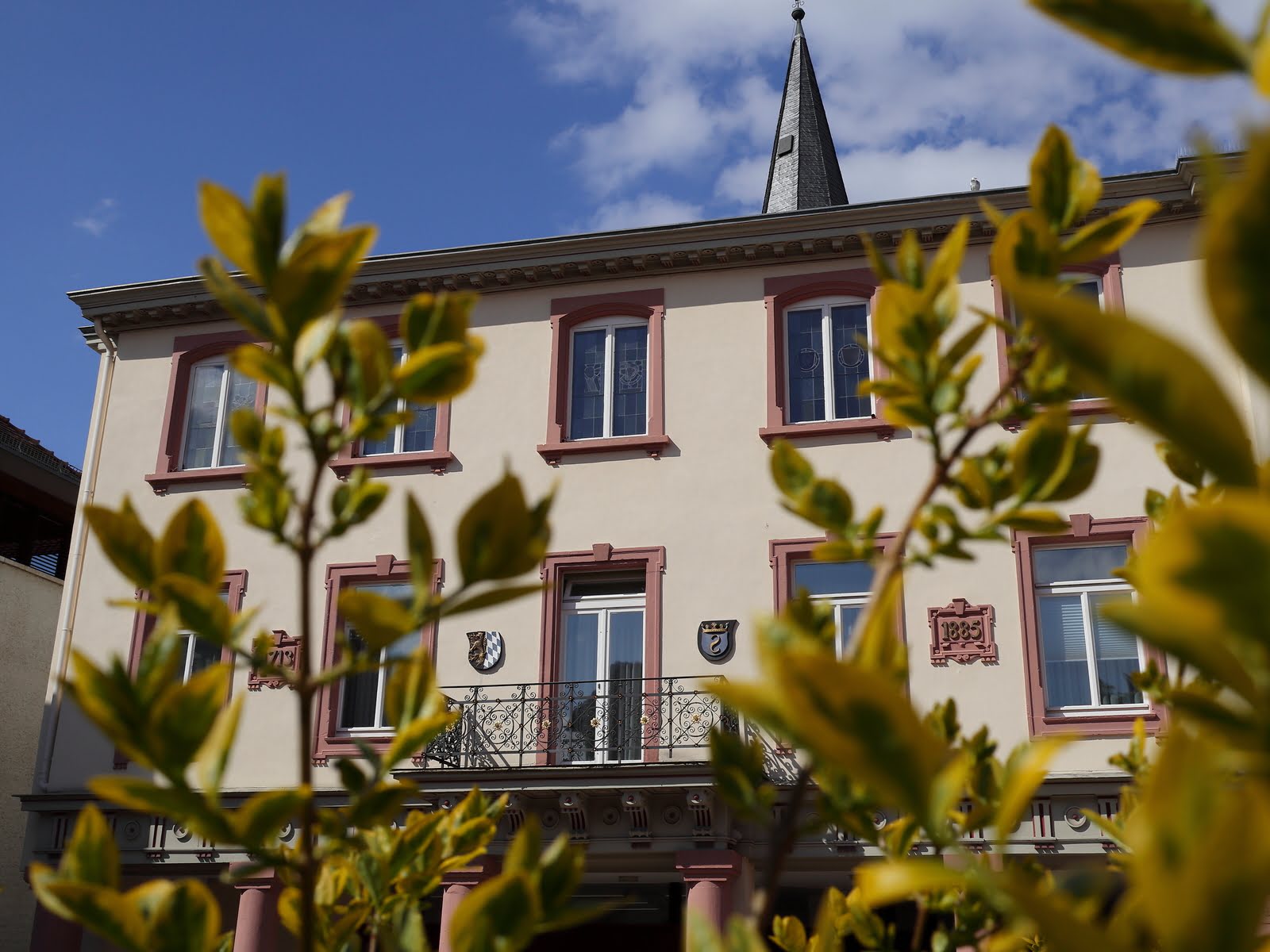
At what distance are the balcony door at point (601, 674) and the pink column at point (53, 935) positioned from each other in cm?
627

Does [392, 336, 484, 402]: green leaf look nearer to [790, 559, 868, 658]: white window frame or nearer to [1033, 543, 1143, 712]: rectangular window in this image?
[790, 559, 868, 658]: white window frame

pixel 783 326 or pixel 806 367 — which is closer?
pixel 806 367

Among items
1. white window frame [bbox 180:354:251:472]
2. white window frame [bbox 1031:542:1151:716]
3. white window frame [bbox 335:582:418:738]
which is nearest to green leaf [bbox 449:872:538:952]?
white window frame [bbox 1031:542:1151:716]

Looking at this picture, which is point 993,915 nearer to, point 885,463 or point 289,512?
point 289,512

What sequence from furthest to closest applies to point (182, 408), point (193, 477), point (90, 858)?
1. point (182, 408)
2. point (193, 477)
3. point (90, 858)

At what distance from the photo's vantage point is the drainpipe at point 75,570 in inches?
638

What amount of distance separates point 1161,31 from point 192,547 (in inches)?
40.5

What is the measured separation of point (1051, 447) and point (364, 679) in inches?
554

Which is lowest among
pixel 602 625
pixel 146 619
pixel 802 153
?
pixel 602 625

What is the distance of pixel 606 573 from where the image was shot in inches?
603

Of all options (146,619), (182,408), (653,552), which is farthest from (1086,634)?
(182,408)

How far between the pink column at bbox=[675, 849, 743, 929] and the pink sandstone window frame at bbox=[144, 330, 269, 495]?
7403 millimetres

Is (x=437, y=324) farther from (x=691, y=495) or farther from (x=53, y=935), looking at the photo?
(x=53, y=935)

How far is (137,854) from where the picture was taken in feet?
50.3
